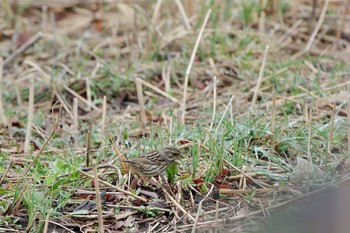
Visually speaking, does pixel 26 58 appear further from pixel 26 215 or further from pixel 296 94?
pixel 26 215

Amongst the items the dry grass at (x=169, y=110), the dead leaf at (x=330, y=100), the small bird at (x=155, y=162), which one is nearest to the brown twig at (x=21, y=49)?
the dry grass at (x=169, y=110)

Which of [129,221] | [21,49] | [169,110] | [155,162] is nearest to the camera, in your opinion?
[129,221]

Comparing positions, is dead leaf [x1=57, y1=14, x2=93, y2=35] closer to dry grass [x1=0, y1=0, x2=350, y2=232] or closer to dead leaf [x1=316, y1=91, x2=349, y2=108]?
dry grass [x1=0, y1=0, x2=350, y2=232]

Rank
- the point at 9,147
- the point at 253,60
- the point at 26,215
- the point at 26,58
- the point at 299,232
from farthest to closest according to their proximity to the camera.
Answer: the point at 26,58 < the point at 253,60 < the point at 9,147 < the point at 26,215 < the point at 299,232

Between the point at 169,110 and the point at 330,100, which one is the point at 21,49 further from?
the point at 330,100

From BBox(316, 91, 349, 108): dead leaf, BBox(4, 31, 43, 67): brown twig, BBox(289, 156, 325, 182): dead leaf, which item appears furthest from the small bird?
BBox(4, 31, 43, 67): brown twig

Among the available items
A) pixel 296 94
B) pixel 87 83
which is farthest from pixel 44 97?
pixel 296 94

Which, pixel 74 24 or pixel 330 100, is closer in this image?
pixel 330 100

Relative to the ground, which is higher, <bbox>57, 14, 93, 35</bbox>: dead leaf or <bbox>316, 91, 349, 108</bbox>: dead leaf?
<bbox>316, 91, 349, 108</bbox>: dead leaf

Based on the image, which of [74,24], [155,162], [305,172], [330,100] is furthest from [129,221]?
[74,24]
